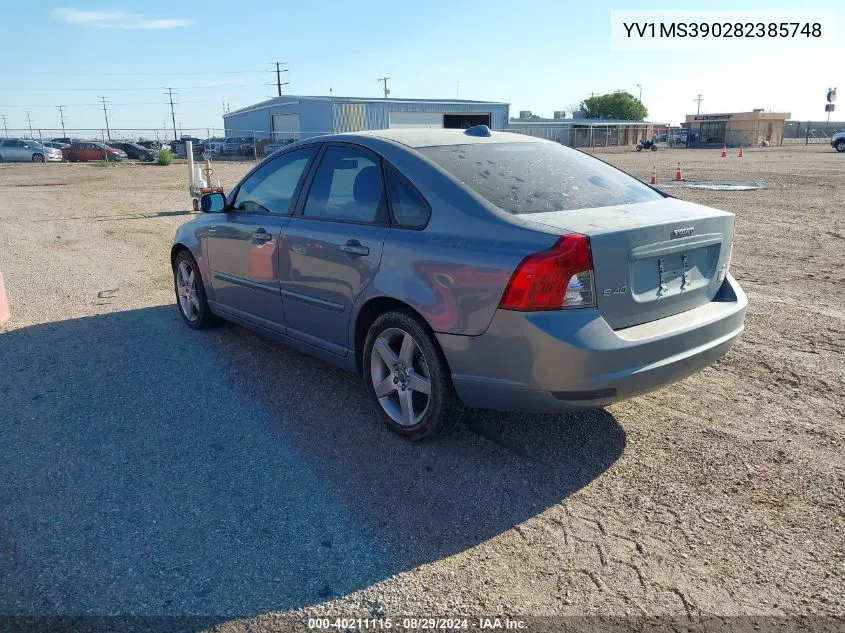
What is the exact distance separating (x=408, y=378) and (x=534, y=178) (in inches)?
53.8

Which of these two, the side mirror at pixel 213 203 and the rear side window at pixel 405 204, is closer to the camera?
the rear side window at pixel 405 204

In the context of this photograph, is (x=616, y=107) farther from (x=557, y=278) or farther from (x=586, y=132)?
(x=557, y=278)

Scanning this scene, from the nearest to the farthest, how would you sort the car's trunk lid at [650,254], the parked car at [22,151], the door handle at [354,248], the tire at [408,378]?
the car's trunk lid at [650,254]
the tire at [408,378]
the door handle at [354,248]
the parked car at [22,151]

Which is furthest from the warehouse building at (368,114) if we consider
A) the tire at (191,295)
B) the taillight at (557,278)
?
the taillight at (557,278)

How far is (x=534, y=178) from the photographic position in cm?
402

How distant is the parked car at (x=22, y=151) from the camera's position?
43.4 m

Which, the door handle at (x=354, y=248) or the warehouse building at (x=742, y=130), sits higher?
the warehouse building at (x=742, y=130)

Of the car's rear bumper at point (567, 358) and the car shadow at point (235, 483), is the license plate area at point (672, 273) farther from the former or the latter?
the car shadow at point (235, 483)

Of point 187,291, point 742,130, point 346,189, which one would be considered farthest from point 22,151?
point 742,130

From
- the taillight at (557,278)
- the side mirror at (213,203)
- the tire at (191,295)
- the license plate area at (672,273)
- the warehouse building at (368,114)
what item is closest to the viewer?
the taillight at (557,278)

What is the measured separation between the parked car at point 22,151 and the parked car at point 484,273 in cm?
4565

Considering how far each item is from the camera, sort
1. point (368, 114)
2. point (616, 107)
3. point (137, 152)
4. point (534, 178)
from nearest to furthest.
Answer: point (534, 178)
point (137, 152)
point (368, 114)
point (616, 107)

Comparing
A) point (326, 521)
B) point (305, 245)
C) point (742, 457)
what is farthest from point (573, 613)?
point (305, 245)

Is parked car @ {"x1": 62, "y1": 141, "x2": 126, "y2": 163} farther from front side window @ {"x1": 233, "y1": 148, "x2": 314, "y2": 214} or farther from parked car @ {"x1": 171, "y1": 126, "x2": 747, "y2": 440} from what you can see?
parked car @ {"x1": 171, "y1": 126, "x2": 747, "y2": 440}
